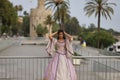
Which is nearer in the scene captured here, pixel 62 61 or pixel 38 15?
pixel 62 61

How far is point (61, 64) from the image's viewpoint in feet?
33.9

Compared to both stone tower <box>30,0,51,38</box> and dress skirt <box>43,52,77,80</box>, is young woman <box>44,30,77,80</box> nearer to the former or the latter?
dress skirt <box>43,52,77,80</box>

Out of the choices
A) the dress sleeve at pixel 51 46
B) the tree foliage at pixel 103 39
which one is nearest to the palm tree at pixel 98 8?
the tree foliage at pixel 103 39

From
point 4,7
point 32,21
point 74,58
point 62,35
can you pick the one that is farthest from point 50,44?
point 32,21

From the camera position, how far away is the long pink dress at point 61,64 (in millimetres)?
10320

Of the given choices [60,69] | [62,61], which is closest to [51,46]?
[62,61]

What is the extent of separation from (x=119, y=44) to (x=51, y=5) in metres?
28.0

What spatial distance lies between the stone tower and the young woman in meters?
136

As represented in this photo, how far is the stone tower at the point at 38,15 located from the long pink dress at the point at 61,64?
13552 cm

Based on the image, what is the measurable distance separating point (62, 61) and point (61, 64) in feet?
0.28

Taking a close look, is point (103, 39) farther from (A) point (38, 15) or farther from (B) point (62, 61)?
(A) point (38, 15)

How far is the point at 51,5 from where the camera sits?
84.6m

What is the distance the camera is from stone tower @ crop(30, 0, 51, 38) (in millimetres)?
147175

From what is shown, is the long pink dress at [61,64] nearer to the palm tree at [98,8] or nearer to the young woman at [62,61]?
the young woman at [62,61]
